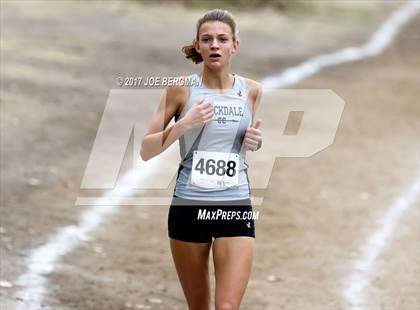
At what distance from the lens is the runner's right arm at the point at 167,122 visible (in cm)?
570

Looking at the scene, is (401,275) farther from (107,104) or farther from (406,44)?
(406,44)

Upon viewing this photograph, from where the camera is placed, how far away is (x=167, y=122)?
592 centimetres

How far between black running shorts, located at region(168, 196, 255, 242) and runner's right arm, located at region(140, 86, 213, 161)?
0.35m

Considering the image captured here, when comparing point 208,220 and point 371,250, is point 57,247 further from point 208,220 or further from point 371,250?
point 208,220

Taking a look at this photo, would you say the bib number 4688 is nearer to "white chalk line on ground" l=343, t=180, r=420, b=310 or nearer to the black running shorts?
the black running shorts

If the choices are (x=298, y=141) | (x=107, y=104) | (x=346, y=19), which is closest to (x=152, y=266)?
(x=298, y=141)

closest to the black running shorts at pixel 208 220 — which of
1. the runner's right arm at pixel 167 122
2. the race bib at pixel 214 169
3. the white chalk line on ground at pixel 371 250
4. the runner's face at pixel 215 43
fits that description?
the race bib at pixel 214 169

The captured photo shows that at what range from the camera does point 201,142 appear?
19.4 feet
